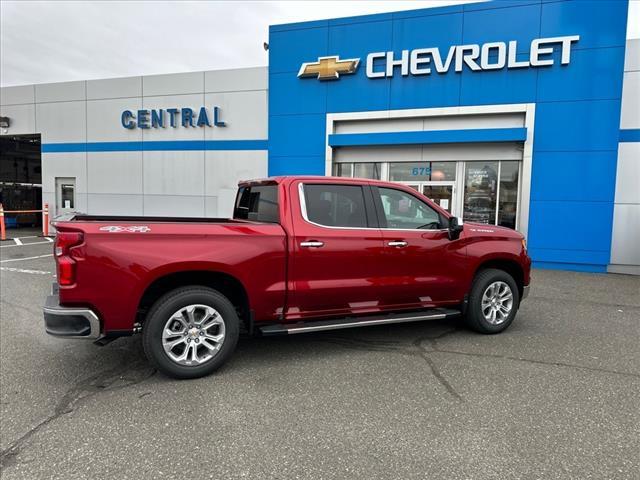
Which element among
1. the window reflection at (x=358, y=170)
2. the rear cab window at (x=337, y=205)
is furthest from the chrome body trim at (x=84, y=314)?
the window reflection at (x=358, y=170)

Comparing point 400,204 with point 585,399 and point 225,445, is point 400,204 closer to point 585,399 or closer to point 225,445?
point 585,399

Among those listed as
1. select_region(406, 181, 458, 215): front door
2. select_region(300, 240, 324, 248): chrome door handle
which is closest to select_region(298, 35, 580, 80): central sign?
select_region(406, 181, 458, 215): front door

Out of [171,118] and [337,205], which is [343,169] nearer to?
[171,118]

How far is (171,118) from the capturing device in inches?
585

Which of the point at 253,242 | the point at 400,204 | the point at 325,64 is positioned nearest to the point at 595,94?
the point at 325,64

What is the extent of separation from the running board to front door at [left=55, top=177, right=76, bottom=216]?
15.5 m

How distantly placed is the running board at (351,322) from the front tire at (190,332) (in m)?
0.41

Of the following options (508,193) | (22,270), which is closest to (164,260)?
(22,270)

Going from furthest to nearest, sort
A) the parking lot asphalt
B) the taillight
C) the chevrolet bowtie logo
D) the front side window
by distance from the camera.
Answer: the chevrolet bowtie logo → the front side window → the taillight → the parking lot asphalt

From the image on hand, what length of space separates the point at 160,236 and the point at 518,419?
3.15 metres

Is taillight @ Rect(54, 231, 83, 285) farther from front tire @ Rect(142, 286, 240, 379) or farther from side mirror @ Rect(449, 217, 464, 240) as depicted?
side mirror @ Rect(449, 217, 464, 240)

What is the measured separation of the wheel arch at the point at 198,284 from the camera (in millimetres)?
4000

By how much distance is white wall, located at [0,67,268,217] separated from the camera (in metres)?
14.2

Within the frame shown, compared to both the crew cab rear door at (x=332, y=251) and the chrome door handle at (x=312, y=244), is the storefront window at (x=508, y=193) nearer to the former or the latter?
the crew cab rear door at (x=332, y=251)
